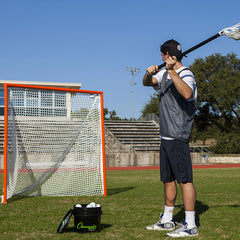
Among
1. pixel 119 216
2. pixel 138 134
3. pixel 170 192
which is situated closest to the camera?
pixel 170 192

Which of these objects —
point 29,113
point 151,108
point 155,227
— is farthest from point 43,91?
point 151,108

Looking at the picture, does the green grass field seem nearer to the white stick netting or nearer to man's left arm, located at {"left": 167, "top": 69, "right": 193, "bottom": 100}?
the white stick netting

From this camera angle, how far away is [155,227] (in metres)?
4.00

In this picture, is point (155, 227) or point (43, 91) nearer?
point (155, 227)

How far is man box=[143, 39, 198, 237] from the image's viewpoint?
12.1 feet

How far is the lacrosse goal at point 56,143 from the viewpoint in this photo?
7344 mm

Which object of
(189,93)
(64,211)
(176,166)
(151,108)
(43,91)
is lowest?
(64,211)

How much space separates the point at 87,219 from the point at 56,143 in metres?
4.29

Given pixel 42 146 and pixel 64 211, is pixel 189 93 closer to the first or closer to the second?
pixel 64 211

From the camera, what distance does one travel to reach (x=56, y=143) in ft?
26.0

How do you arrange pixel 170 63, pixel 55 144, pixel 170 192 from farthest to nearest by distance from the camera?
pixel 55 144
pixel 170 192
pixel 170 63

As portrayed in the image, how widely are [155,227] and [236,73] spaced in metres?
40.6

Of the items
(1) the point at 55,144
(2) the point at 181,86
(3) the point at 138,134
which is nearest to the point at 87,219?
(2) the point at 181,86

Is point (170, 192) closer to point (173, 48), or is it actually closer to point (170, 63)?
point (170, 63)
